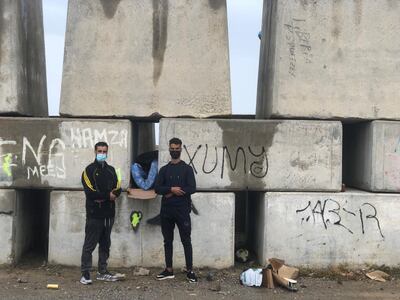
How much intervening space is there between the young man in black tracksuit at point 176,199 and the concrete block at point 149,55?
42.5 inches

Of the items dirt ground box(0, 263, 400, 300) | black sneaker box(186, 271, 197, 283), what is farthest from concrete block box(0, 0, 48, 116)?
black sneaker box(186, 271, 197, 283)

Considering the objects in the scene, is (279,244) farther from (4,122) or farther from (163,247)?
(4,122)

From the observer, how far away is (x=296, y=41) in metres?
6.95

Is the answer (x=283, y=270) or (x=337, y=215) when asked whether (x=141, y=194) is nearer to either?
(x=283, y=270)

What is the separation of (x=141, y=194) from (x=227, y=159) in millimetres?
1229

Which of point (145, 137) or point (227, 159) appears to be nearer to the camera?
point (227, 159)

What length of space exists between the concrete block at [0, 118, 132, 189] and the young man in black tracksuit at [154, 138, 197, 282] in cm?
94

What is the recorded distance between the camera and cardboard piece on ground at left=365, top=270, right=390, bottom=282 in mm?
6508

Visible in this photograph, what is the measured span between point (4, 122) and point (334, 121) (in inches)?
173

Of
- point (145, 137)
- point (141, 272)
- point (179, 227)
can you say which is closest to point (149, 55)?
point (179, 227)

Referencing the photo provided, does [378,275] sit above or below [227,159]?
below

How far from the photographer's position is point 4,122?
6742 mm

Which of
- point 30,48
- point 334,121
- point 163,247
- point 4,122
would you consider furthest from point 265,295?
point 30,48

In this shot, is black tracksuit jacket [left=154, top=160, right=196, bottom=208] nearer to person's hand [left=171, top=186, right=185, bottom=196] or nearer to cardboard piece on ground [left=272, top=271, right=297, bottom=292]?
person's hand [left=171, top=186, right=185, bottom=196]
